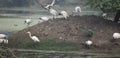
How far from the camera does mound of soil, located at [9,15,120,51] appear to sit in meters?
28.3

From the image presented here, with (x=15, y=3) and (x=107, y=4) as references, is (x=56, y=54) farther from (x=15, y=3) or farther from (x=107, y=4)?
(x=15, y=3)

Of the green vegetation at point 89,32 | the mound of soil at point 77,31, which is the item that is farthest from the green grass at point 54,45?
the green vegetation at point 89,32

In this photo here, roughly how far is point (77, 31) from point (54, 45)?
2177 millimetres

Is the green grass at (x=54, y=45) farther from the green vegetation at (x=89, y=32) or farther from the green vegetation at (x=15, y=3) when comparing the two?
the green vegetation at (x=15, y=3)

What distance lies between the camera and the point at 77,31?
29.4 m

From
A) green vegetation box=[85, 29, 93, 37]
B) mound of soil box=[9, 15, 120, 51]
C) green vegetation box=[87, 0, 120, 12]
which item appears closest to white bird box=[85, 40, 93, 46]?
mound of soil box=[9, 15, 120, 51]

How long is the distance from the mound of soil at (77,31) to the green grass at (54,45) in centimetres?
48

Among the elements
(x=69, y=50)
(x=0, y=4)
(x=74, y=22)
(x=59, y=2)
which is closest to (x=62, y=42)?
(x=69, y=50)

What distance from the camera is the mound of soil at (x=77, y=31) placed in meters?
28.3

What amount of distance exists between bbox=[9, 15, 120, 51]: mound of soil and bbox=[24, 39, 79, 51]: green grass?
48 cm

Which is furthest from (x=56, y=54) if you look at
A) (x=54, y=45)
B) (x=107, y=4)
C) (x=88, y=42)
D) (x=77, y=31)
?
(x=107, y=4)

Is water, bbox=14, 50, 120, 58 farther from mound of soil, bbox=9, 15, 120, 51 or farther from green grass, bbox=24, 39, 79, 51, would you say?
mound of soil, bbox=9, 15, 120, 51

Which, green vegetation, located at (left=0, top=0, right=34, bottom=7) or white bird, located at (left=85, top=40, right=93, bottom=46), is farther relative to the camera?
green vegetation, located at (left=0, top=0, right=34, bottom=7)

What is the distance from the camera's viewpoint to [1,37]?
28.8 m
